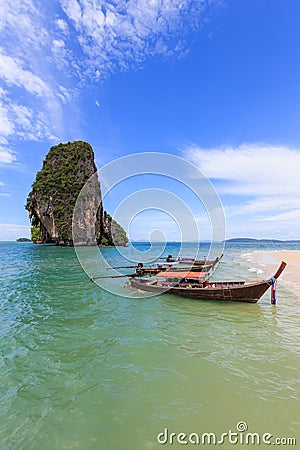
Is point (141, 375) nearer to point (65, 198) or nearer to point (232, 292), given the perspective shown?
point (232, 292)

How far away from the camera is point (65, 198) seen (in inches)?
3059

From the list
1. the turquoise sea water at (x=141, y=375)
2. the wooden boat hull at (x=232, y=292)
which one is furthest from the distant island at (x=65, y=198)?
the turquoise sea water at (x=141, y=375)

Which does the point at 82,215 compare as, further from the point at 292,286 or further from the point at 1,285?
the point at 292,286

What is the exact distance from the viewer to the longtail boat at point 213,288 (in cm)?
1445

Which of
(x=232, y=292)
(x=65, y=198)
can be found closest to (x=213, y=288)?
(x=232, y=292)

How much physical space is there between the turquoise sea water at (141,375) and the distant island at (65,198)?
2579 inches

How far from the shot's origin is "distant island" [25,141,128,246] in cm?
7569

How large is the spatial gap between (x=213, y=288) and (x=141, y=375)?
9063 millimetres

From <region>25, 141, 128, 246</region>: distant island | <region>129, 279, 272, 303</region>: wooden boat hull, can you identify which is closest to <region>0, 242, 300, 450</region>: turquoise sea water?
<region>129, 279, 272, 303</region>: wooden boat hull

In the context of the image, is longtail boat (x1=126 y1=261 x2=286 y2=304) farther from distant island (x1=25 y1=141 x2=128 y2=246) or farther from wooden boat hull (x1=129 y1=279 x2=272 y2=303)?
distant island (x1=25 y1=141 x2=128 y2=246)

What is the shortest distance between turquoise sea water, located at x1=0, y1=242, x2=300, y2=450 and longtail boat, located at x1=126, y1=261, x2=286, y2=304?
1275 mm

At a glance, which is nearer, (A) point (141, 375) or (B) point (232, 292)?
(A) point (141, 375)

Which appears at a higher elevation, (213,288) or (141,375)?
(213,288)

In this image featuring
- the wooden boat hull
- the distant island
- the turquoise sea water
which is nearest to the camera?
the turquoise sea water
